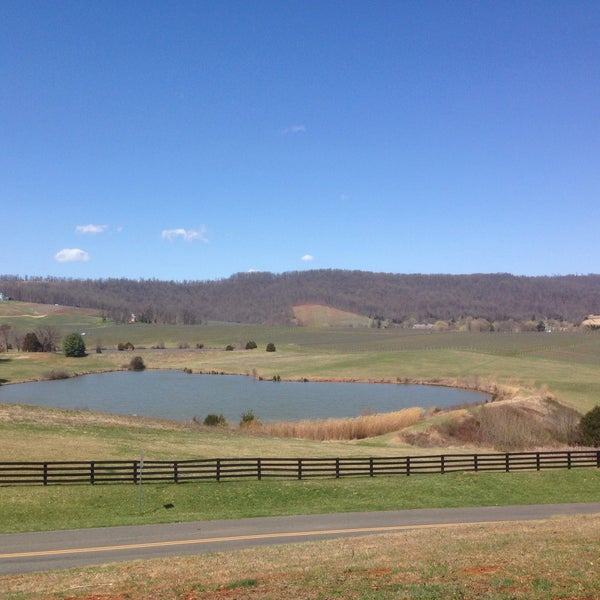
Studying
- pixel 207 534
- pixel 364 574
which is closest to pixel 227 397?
pixel 207 534

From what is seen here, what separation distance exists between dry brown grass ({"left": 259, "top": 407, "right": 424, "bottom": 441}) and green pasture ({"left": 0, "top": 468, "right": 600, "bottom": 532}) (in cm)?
2095

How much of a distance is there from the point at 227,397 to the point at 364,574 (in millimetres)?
66217

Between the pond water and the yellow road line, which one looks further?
the pond water

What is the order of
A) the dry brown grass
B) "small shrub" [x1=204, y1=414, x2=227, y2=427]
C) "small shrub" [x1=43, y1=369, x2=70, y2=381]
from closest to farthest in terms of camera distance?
the dry brown grass → "small shrub" [x1=204, y1=414, x2=227, y2=427] → "small shrub" [x1=43, y1=369, x2=70, y2=381]

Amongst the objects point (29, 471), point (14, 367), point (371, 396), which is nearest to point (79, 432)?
point (29, 471)

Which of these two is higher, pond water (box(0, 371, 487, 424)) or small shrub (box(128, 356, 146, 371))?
small shrub (box(128, 356, 146, 371))

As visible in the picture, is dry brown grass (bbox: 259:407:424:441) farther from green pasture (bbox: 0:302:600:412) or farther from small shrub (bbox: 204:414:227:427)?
green pasture (bbox: 0:302:600:412)

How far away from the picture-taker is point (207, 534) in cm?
1964

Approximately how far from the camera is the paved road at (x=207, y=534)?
55.4 feet

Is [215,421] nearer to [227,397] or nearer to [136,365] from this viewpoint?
[227,397]

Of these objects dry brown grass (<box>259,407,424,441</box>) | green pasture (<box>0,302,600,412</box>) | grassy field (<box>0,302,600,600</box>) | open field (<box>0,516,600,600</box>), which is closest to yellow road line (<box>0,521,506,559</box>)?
grassy field (<box>0,302,600,600</box>)

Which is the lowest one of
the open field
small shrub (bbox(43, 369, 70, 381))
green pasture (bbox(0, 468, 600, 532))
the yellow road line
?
small shrub (bbox(43, 369, 70, 381))

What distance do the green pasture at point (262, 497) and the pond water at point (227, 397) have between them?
32022 millimetres

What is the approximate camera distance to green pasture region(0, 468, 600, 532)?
74.4ft
